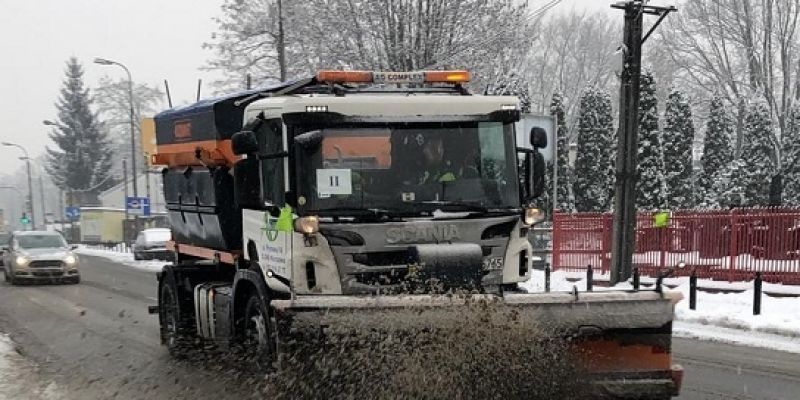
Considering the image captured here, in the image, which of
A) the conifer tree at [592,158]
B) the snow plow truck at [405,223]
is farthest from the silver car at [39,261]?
the conifer tree at [592,158]

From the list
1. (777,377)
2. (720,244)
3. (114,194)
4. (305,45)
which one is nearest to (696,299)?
(720,244)

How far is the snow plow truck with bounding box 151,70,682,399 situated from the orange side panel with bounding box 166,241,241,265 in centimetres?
74

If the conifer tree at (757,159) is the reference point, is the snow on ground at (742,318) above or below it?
below

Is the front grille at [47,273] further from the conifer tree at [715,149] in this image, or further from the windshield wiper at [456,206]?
the conifer tree at [715,149]

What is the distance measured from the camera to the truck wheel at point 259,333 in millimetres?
6719

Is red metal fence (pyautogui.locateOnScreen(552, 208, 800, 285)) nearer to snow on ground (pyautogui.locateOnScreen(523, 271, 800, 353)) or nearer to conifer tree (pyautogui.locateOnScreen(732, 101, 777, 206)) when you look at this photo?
snow on ground (pyautogui.locateOnScreen(523, 271, 800, 353))

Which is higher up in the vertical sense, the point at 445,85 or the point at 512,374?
the point at 445,85

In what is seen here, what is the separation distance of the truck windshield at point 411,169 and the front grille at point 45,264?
18825 mm

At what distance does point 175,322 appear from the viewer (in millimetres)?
10328

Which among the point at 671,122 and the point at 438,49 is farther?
the point at 671,122

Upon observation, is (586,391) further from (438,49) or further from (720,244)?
(438,49)

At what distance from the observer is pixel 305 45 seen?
1174 inches

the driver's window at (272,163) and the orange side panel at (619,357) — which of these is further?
the driver's window at (272,163)

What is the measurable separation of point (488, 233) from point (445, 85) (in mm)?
1977
